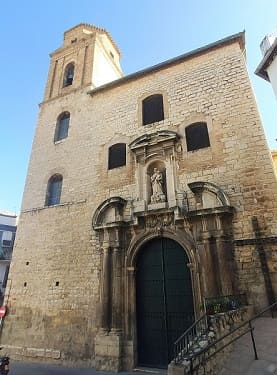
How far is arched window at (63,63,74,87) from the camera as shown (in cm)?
1290

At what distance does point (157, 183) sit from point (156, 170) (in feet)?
1.84

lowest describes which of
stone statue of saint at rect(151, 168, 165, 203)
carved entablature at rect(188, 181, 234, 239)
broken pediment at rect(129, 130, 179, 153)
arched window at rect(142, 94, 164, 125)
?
carved entablature at rect(188, 181, 234, 239)

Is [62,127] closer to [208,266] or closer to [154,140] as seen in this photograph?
[154,140]

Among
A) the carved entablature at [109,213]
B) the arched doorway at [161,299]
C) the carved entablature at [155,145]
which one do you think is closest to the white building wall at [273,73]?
the carved entablature at [155,145]

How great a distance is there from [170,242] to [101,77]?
9.79 metres

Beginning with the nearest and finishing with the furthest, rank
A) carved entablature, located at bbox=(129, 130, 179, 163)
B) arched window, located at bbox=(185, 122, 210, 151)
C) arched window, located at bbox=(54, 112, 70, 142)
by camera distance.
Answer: arched window, located at bbox=(185, 122, 210, 151) → carved entablature, located at bbox=(129, 130, 179, 163) → arched window, located at bbox=(54, 112, 70, 142)

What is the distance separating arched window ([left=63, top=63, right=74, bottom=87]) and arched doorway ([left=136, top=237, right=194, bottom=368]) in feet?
32.3

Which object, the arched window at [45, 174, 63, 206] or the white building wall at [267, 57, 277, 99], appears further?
the arched window at [45, 174, 63, 206]

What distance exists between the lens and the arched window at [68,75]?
42.3 feet

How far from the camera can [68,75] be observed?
13.2m

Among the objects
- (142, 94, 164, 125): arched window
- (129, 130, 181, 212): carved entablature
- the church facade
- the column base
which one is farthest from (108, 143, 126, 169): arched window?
the column base

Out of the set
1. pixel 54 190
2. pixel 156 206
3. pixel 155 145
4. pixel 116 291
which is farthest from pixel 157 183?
pixel 54 190

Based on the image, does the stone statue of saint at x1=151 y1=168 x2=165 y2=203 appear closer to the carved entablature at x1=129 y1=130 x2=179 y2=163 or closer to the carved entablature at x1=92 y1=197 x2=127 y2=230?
the carved entablature at x1=129 y1=130 x2=179 y2=163

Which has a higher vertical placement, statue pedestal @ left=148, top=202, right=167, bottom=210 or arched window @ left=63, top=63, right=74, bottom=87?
arched window @ left=63, top=63, right=74, bottom=87
